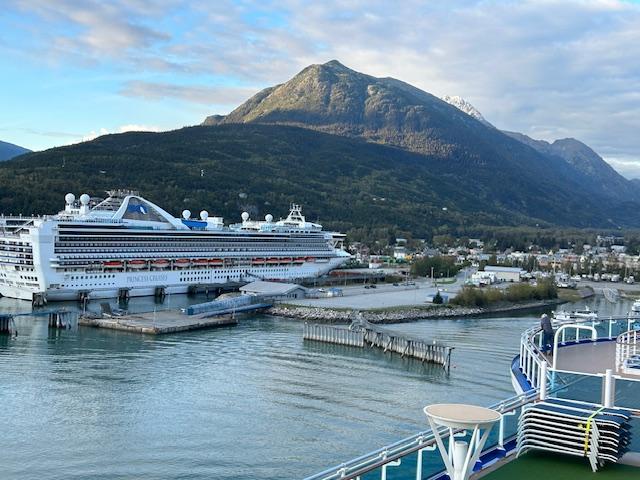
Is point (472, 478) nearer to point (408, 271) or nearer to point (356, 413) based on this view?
point (356, 413)

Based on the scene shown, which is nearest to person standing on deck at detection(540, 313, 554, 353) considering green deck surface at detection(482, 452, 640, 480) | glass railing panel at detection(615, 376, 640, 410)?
glass railing panel at detection(615, 376, 640, 410)

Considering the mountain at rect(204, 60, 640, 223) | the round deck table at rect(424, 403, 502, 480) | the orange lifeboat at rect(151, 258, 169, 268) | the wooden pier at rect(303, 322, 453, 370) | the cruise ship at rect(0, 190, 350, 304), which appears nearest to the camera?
the round deck table at rect(424, 403, 502, 480)

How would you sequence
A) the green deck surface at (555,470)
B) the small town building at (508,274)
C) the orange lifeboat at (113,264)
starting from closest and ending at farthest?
the green deck surface at (555,470)
the orange lifeboat at (113,264)
the small town building at (508,274)

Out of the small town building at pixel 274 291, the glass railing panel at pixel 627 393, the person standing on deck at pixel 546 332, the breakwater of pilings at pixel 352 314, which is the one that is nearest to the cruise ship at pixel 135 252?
the small town building at pixel 274 291

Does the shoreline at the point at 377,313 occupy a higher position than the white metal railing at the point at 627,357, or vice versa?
the white metal railing at the point at 627,357

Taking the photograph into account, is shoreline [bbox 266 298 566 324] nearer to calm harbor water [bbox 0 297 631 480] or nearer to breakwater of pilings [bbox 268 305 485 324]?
breakwater of pilings [bbox 268 305 485 324]

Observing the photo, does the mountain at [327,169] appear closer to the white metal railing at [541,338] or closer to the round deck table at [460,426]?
the white metal railing at [541,338]

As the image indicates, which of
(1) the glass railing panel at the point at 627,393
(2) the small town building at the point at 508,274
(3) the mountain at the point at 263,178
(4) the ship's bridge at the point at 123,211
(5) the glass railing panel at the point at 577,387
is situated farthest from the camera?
(3) the mountain at the point at 263,178
